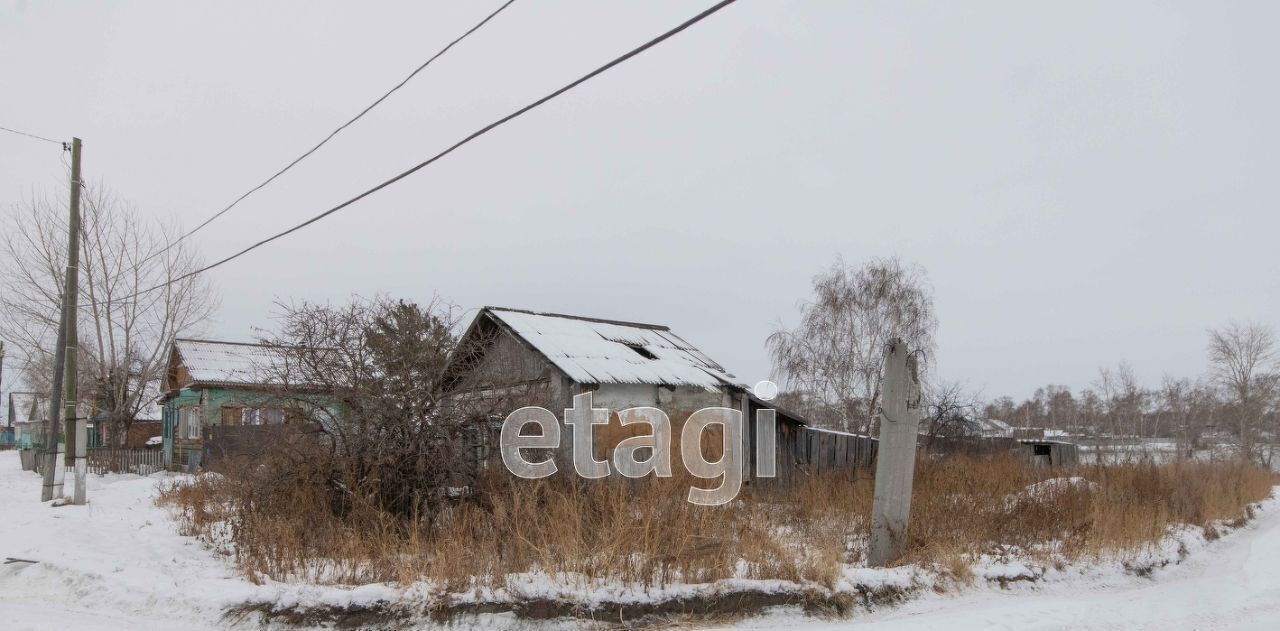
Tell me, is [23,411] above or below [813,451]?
below

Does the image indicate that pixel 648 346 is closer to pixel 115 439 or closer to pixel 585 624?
pixel 585 624

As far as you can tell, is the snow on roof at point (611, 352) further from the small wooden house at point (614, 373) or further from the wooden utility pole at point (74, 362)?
the wooden utility pole at point (74, 362)

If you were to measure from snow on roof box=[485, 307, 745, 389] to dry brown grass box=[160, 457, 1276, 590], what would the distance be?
411 cm

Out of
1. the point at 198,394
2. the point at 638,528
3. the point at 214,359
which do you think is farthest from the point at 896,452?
the point at 214,359

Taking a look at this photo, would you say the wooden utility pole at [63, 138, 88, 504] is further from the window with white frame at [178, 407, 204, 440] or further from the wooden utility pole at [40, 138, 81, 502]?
the window with white frame at [178, 407, 204, 440]

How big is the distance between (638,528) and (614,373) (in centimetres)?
836

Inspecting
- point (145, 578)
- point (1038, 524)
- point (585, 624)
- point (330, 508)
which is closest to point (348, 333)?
point (330, 508)


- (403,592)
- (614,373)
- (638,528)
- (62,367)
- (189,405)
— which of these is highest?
(62,367)

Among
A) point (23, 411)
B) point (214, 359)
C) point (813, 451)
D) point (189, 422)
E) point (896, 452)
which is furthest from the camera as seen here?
Result: point (23, 411)

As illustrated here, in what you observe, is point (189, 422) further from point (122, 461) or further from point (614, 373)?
point (614, 373)

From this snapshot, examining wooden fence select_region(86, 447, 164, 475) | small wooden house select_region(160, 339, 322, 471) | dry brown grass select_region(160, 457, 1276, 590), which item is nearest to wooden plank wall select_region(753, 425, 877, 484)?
dry brown grass select_region(160, 457, 1276, 590)

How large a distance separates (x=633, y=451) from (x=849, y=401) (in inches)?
627

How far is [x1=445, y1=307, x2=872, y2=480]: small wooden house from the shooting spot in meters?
14.6

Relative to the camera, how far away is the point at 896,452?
8.54 metres
